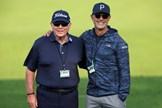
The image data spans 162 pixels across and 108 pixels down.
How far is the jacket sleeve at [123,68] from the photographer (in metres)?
4.09

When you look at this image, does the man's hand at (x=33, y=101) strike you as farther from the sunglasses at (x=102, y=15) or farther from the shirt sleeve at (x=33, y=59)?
the sunglasses at (x=102, y=15)

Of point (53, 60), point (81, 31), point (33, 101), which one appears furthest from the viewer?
point (81, 31)

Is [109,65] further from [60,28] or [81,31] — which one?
[81,31]

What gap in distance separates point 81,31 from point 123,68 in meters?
4.24

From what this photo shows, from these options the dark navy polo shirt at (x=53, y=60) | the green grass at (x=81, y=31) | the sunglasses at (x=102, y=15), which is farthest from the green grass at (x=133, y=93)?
the sunglasses at (x=102, y=15)

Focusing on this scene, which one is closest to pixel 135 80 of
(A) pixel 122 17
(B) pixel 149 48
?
(B) pixel 149 48

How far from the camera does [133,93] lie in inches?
256

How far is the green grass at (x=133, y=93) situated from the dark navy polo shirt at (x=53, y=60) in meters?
1.98

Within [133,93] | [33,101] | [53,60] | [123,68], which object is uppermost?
[53,60]

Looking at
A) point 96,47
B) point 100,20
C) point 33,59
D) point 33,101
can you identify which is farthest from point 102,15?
point 33,101

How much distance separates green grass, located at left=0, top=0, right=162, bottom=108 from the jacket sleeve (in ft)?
7.71

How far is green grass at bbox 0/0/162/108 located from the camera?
7.02m

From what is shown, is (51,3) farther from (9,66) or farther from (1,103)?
(1,103)

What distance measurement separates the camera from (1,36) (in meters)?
8.45
